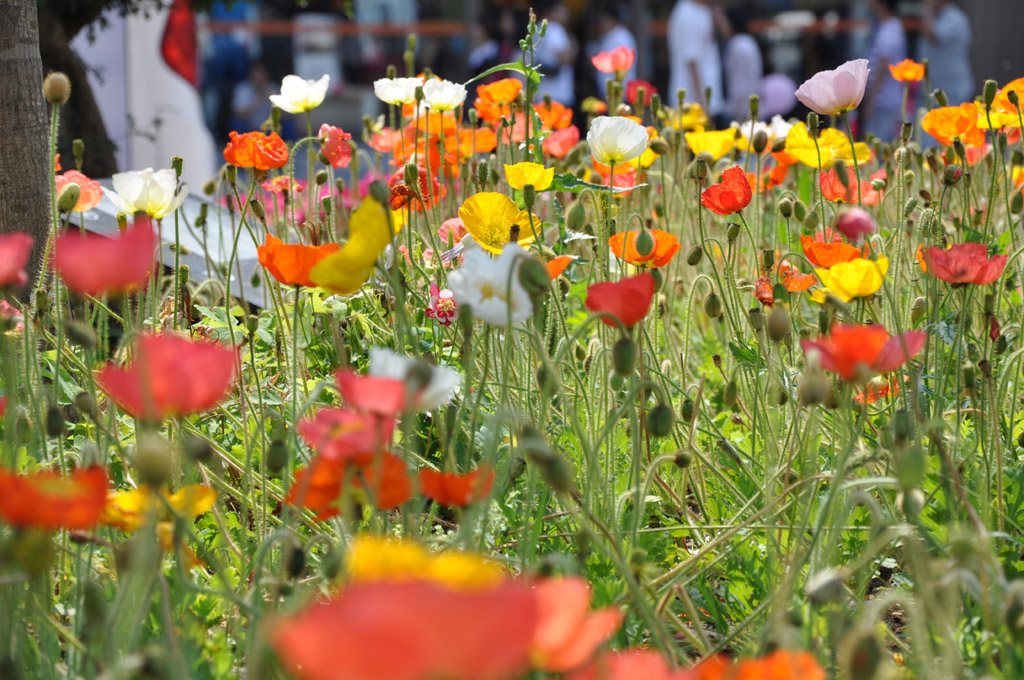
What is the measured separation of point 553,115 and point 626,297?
154cm

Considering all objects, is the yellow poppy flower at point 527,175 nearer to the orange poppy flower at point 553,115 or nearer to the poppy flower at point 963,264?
the poppy flower at point 963,264

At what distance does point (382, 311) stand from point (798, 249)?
1.03m

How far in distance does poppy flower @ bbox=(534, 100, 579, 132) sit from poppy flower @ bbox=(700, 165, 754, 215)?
846 mm

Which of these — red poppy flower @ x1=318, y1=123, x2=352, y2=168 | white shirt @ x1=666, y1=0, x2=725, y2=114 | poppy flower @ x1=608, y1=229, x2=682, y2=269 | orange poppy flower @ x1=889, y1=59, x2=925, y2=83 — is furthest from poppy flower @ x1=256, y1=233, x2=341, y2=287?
white shirt @ x1=666, y1=0, x2=725, y2=114

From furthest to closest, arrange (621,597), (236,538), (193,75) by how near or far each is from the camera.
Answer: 1. (193,75)
2. (236,538)
3. (621,597)

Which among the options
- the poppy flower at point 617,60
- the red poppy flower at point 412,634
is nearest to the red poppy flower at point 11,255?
the red poppy flower at point 412,634

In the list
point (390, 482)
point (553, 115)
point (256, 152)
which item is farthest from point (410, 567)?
point (553, 115)

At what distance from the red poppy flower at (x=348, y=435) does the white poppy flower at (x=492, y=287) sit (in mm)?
254

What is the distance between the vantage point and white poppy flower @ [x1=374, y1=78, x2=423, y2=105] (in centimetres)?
210

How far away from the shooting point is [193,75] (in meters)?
5.09

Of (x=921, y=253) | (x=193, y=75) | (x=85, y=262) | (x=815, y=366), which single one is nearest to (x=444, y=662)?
(x=85, y=262)

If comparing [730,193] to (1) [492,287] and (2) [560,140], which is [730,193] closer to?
(1) [492,287]

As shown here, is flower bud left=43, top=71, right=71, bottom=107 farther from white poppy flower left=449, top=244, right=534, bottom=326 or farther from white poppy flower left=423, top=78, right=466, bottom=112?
white poppy flower left=423, top=78, right=466, bottom=112

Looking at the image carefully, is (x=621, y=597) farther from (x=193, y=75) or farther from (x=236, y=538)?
(x=193, y=75)
